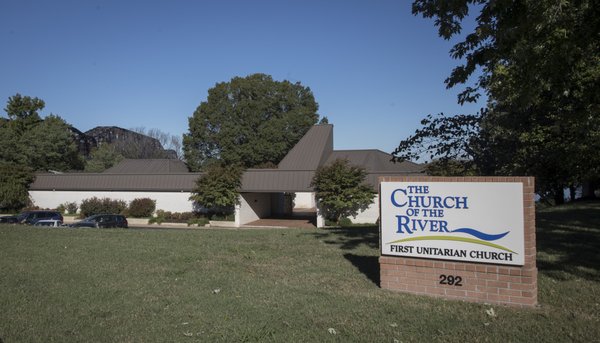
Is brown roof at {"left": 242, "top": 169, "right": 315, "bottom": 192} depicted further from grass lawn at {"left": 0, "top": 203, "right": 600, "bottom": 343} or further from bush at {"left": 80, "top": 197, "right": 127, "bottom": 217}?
grass lawn at {"left": 0, "top": 203, "right": 600, "bottom": 343}

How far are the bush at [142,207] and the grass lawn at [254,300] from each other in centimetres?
2719

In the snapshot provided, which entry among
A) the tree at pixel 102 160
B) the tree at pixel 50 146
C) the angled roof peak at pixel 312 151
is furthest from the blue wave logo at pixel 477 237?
the tree at pixel 102 160

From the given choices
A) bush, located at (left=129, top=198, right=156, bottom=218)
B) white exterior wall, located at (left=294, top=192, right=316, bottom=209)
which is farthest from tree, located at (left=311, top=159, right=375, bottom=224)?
white exterior wall, located at (left=294, top=192, right=316, bottom=209)

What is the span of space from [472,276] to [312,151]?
115ft

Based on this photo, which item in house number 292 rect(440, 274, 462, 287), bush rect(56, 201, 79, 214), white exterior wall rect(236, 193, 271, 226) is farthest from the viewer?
bush rect(56, 201, 79, 214)

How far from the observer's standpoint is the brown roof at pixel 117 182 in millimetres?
37969

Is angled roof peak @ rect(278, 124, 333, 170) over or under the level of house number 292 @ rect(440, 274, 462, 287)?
over

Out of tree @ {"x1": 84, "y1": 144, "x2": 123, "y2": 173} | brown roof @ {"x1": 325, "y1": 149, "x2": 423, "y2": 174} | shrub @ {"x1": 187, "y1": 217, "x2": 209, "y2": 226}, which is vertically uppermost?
tree @ {"x1": 84, "y1": 144, "x2": 123, "y2": 173}

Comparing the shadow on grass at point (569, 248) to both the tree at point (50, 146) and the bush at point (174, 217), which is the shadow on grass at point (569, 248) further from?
the tree at point (50, 146)

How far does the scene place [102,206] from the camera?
3903 cm

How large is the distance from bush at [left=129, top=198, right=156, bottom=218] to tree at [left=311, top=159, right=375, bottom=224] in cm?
1467

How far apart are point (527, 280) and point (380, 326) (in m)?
2.26

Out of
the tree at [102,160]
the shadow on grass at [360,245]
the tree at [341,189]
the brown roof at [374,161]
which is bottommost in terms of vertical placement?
the shadow on grass at [360,245]

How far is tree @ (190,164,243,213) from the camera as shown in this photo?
34.5m
